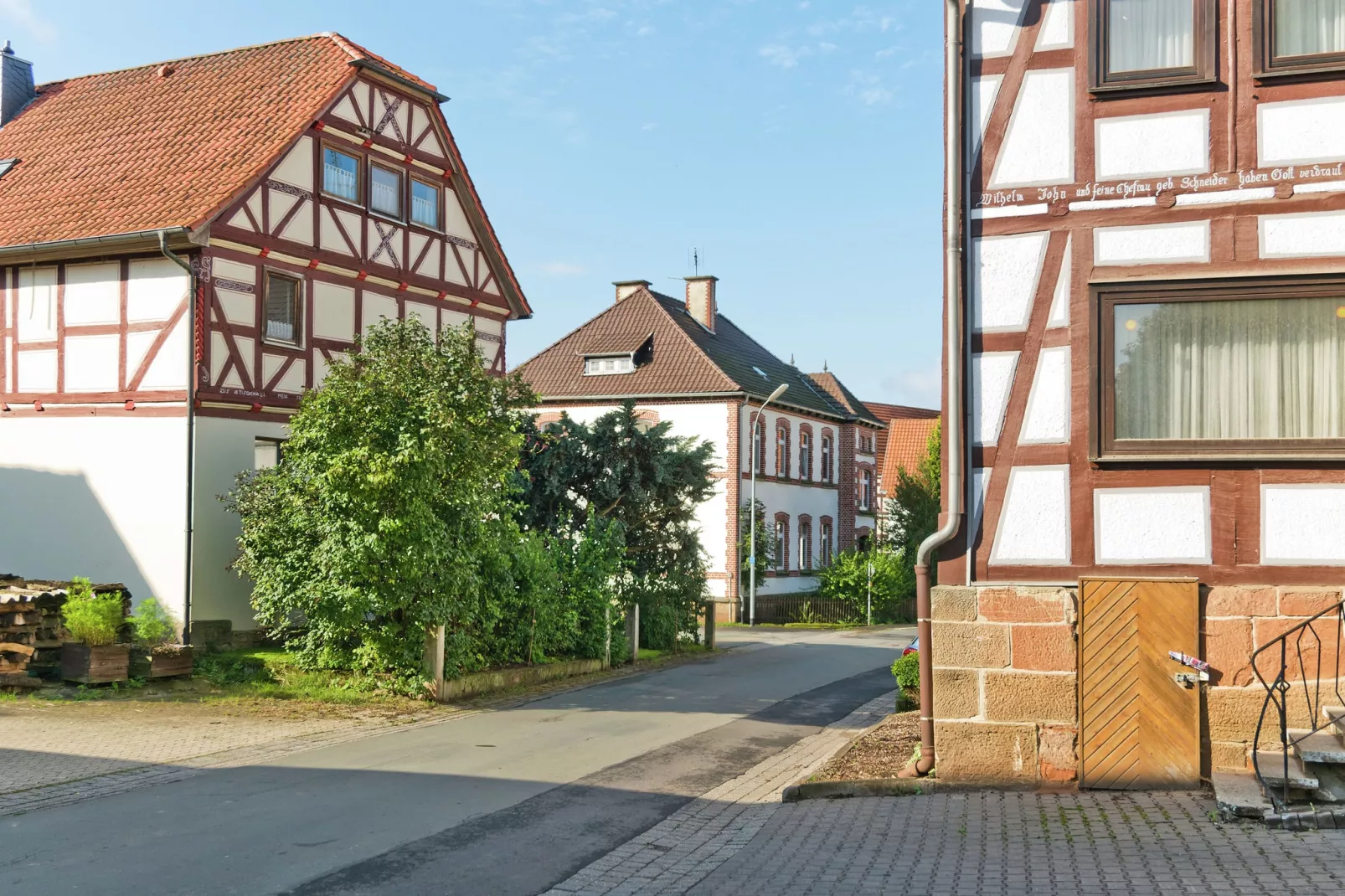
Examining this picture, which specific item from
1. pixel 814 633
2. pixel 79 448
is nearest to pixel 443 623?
pixel 79 448

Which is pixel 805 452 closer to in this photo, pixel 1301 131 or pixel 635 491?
pixel 635 491

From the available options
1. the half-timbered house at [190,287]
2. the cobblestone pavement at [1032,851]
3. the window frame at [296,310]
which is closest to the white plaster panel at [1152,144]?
the cobblestone pavement at [1032,851]

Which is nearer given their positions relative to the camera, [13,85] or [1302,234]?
[1302,234]

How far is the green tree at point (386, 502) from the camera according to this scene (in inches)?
627

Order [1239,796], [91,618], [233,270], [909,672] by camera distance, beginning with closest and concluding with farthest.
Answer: [1239,796]
[909,672]
[91,618]
[233,270]

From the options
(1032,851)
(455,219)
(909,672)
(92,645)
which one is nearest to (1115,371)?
(1032,851)

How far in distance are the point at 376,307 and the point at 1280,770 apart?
17.9m

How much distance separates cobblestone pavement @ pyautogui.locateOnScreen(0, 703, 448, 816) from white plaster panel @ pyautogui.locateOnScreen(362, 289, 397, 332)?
901cm

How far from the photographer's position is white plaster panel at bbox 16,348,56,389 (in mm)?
20625

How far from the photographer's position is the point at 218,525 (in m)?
19.5

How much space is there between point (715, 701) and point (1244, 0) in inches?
464

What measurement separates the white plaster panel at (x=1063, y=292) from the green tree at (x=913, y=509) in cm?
3583

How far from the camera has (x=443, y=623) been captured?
55.0ft

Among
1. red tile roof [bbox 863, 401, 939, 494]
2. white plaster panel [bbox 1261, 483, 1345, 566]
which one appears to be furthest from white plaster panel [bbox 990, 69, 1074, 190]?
red tile roof [bbox 863, 401, 939, 494]
